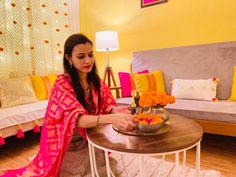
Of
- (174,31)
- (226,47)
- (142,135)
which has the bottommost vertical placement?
(142,135)

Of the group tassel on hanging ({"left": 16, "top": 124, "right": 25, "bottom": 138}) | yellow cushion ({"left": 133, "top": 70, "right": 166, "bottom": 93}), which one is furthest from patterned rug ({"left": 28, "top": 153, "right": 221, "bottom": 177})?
tassel on hanging ({"left": 16, "top": 124, "right": 25, "bottom": 138})

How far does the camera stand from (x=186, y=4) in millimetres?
2629

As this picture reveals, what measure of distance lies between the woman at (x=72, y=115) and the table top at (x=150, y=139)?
0.06 meters

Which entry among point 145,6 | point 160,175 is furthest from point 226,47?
point 160,175

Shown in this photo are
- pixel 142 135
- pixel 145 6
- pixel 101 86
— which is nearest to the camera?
pixel 142 135

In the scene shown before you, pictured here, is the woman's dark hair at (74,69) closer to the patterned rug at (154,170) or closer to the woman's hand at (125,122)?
the woman's hand at (125,122)

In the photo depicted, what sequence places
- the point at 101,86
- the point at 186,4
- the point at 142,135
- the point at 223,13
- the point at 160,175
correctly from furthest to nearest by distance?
the point at 186,4 → the point at 223,13 → the point at 160,175 → the point at 101,86 → the point at 142,135

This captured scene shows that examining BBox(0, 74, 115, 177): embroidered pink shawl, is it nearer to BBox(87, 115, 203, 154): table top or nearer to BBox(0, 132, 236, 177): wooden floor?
BBox(87, 115, 203, 154): table top

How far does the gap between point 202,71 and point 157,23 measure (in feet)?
3.26

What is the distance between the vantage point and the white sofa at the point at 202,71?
1.74 metres

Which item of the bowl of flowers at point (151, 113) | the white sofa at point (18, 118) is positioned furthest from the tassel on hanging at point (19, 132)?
the bowl of flowers at point (151, 113)

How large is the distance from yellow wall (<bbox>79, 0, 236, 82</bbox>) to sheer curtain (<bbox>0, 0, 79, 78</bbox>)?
1.38 ft

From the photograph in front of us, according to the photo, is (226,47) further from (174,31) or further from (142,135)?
(142,135)

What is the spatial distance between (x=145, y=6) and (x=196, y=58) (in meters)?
1.13
